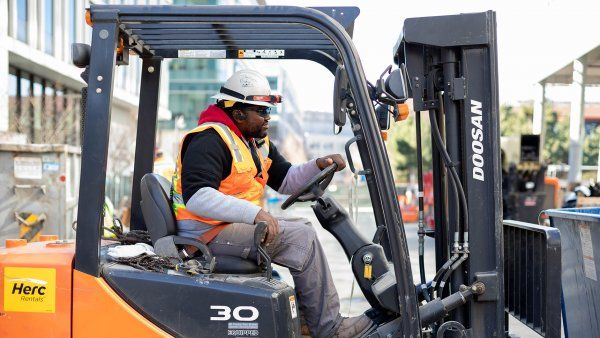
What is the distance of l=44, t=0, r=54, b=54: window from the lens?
86.7ft

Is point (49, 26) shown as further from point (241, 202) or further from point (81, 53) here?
point (241, 202)

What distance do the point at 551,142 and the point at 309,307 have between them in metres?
68.1

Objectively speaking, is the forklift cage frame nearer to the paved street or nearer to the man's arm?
the man's arm

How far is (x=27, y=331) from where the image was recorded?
3.86m

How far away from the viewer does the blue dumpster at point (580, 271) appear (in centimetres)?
487

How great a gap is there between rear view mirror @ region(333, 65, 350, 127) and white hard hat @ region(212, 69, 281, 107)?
67 centimetres

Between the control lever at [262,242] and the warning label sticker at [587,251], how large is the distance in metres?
2.11

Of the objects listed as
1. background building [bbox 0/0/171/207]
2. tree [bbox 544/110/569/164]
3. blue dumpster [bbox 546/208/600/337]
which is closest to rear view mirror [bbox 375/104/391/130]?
blue dumpster [bbox 546/208/600/337]

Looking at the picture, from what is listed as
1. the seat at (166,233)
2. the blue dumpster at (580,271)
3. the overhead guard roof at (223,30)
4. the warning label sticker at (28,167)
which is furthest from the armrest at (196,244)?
the warning label sticker at (28,167)

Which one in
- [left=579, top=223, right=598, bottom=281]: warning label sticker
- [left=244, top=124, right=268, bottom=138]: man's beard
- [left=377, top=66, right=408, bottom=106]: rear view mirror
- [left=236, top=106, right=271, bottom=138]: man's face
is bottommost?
[left=579, top=223, right=598, bottom=281]: warning label sticker

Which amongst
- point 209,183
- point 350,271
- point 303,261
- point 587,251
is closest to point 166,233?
point 209,183

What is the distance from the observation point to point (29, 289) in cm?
388

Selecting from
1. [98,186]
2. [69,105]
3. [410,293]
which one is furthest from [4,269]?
[69,105]

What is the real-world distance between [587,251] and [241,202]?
90.1 inches
